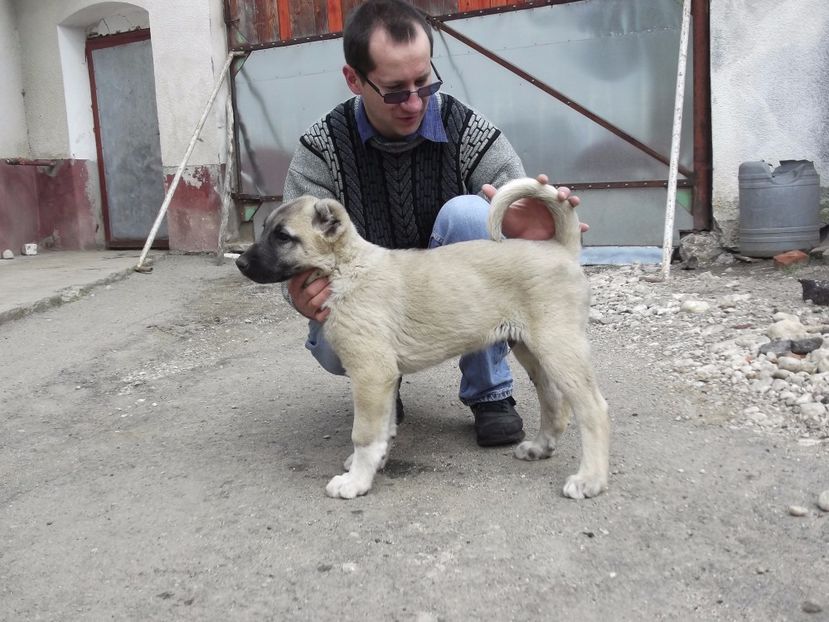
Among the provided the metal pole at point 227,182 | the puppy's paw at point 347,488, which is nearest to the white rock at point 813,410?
the puppy's paw at point 347,488

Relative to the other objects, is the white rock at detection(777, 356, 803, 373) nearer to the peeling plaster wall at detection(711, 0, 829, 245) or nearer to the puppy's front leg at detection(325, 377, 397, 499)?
the puppy's front leg at detection(325, 377, 397, 499)

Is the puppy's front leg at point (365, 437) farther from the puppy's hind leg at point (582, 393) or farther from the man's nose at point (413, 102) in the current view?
the man's nose at point (413, 102)

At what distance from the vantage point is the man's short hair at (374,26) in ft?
9.32

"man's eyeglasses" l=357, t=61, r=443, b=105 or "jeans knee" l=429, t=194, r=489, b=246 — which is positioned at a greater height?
"man's eyeglasses" l=357, t=61, r=443, b=105

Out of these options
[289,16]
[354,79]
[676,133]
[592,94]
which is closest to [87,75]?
[289,16]

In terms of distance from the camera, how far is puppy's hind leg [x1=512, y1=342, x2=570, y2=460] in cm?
287

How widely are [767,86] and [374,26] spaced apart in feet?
15.3

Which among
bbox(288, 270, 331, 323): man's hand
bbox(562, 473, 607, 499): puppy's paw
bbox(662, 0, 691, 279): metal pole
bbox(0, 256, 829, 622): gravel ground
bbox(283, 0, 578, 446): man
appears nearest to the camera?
bbox(0, 256, 829, 622): gravel ground

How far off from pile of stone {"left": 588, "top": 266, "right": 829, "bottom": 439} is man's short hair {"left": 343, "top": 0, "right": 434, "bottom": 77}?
7.09ft

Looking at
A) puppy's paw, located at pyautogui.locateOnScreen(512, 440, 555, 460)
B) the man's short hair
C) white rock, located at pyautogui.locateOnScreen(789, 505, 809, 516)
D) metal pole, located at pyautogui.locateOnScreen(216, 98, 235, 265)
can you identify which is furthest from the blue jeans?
metal pole, located at pyautogui.locateOnScreen(216, 98, 235, 265)

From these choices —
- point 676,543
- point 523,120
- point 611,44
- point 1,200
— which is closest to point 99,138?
point 1,200

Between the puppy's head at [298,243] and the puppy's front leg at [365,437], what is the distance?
470mm

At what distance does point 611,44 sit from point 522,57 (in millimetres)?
860

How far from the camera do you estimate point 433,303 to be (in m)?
2.71
